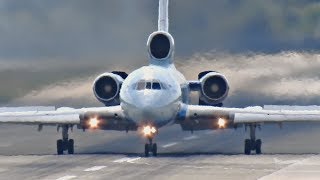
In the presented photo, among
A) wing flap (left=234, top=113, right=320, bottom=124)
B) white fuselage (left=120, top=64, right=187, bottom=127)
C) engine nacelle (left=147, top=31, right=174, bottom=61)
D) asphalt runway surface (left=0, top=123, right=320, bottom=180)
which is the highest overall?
engine nacelle (left=147, top=31, right=174, bottom=61)

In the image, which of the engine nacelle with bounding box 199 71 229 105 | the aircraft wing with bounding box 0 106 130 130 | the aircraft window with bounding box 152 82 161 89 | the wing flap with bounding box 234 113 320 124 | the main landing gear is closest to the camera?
the aircraft window with bounding box 152 82 161 89

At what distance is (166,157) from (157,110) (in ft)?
7.02

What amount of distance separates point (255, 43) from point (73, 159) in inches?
630

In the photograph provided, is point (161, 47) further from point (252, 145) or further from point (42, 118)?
point (42, 118)

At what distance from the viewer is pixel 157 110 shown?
4694 centimetres

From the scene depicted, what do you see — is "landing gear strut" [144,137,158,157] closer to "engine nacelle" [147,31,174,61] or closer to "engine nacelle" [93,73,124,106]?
"engine nacelle" [93,73,124,106]

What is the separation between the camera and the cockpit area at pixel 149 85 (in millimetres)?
47844

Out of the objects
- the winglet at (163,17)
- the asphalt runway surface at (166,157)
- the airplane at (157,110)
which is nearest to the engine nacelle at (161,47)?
the airplane at (157,110)

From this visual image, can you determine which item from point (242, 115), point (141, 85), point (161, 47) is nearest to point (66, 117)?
point (141, 85)

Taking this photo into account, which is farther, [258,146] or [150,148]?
[258,146]

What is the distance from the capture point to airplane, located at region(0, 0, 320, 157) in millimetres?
47562

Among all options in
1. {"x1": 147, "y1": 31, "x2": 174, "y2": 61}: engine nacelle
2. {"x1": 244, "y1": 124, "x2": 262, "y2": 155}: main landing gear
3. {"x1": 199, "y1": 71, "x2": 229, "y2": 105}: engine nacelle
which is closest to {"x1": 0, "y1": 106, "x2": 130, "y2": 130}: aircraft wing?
{"x1": 147, "y1": 31, "x2": 174, "y2": 61}: engine nacelle

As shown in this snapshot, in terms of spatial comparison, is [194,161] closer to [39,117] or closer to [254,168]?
[254,168]

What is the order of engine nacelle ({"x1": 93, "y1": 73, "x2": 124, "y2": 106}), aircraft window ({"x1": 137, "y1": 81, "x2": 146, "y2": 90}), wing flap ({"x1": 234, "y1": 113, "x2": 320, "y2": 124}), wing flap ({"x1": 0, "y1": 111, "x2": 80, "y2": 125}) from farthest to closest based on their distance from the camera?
engine nacelle ({"x1": 93, "y1": 73, "x2": 124, "y2": 106}), wing flap ({"x1": 0, "y1": 111, "x2": 80, "y2": 125}), wing flap ({"x1": 234, "y1": 113, "x2": 320, "y2": 124}), aircraft window ({"x1": 137, "y1": 81, "x2": 146, "y2": 90})
